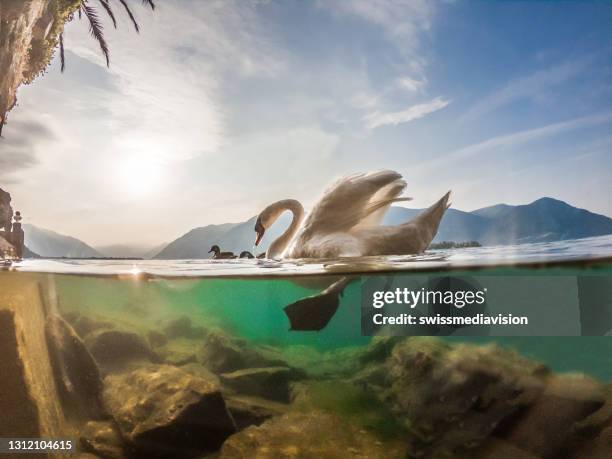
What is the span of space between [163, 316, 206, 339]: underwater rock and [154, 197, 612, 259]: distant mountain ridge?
9.27 feet

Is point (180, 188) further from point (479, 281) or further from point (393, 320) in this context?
point (479, 281)

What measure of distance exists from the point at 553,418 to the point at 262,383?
4339mm

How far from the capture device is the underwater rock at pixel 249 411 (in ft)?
17.2

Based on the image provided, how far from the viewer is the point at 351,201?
5.53 m

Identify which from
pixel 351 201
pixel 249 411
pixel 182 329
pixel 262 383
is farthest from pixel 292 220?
pixel 182 329

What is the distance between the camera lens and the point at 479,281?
6.51 m

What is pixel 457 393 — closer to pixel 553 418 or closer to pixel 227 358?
pixel 553 418

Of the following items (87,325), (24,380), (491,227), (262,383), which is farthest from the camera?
(87,325)

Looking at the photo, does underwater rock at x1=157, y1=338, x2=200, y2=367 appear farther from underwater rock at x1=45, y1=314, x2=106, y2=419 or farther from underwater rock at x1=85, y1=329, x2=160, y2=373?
underwater rock at x1=45, y1=314, x2=106, y2=419

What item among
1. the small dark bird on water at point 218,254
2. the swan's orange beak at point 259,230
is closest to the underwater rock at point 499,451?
the swan's orange beak at point 259,230

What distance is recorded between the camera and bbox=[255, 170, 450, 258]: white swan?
5441 mm

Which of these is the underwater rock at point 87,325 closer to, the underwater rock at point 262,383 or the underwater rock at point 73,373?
the underwater rock at point 73,373

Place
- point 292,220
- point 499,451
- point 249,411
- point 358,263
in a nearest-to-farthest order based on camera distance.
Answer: point 499,451
point 249,411
point 358,263
point 292,220

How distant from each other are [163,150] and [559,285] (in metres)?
7.90
